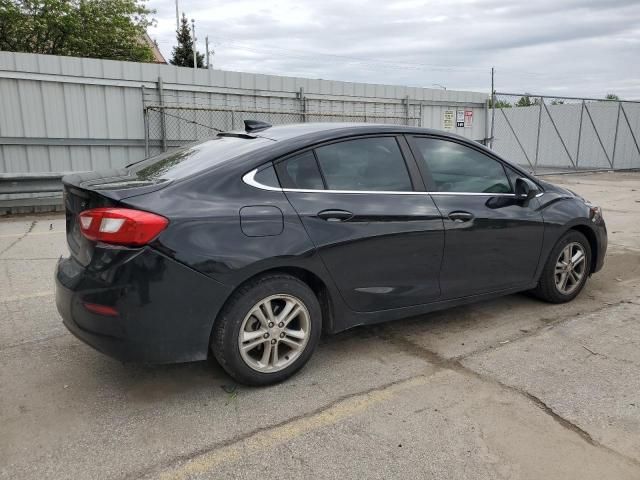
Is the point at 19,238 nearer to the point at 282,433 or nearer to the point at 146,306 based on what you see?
the point at 146,306

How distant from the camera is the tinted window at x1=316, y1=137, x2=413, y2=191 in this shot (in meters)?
3.43

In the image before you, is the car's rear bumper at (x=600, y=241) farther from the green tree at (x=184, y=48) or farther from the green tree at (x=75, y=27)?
the green tree at (x=184, y=48)

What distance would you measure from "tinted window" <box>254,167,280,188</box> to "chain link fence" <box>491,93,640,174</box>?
19128 millimetres

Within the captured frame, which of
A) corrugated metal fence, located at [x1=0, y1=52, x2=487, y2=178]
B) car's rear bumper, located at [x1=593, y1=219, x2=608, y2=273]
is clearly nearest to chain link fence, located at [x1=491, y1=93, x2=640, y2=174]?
corrugated metal fence, located at [x1=0, y1=52, x2=487, y2=178]

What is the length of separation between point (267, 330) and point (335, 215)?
79 centimetres

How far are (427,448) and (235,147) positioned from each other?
6.83 feet

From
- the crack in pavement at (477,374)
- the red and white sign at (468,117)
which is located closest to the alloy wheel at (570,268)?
the crack in pavement at (477,374)

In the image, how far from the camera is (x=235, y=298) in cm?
299

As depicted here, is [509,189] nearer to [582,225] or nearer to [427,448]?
[582,225]

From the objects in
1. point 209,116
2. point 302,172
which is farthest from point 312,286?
point 209,116

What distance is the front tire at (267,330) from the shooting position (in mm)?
2994

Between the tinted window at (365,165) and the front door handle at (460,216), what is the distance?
37 cm

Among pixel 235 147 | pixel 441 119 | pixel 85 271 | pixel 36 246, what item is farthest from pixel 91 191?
pixel 441 119

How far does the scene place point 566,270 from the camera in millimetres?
4680
